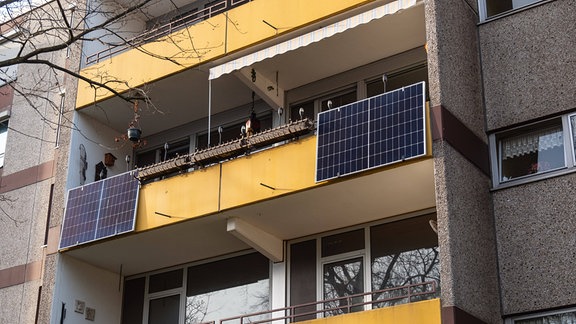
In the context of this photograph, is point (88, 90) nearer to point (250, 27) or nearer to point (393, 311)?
point (250, 27)

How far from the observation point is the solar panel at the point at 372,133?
13.0 meters

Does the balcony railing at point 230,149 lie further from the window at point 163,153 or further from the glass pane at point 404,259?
the window at point 163,153

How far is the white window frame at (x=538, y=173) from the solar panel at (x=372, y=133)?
1.53 meters

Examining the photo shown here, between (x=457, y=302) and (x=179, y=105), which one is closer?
(x=457, y=302)

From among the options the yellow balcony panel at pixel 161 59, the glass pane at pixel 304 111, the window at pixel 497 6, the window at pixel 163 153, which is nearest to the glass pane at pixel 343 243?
the glass pane at pixel 304 111

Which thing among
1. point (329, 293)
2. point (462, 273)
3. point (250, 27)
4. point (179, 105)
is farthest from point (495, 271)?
point (179, 105)

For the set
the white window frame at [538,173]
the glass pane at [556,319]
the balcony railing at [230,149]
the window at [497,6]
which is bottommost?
the glass pane at [556,319]

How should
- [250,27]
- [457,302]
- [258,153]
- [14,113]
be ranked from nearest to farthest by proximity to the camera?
[457,302]
[258,153]
[250,27]
[14,113]

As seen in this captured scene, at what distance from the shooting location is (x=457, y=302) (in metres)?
11.8

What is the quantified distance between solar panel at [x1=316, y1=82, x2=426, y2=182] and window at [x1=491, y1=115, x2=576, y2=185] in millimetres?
1576

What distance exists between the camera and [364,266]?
14820 mm

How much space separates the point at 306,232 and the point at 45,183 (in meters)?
5.81

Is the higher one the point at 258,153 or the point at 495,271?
the point at 258,153

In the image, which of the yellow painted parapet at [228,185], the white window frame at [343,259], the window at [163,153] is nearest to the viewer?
the yellow painted parapet at [228,185]
